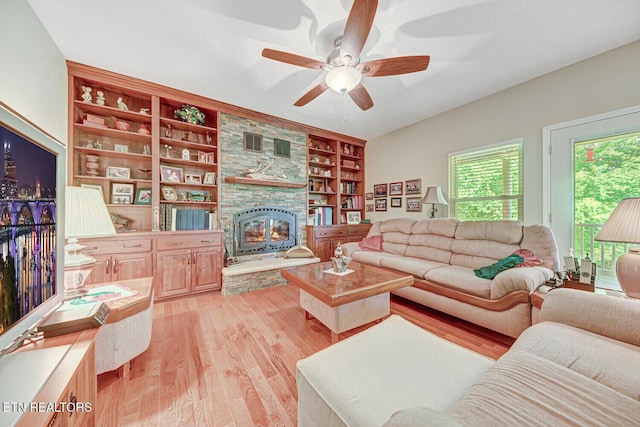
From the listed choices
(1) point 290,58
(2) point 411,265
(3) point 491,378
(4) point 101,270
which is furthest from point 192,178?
(3) point 491,378

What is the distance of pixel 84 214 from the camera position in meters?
1.27

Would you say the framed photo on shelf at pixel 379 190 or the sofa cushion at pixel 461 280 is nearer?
the sofa cushion at pixel 461 280

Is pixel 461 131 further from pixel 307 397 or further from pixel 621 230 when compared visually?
pixel 307 397

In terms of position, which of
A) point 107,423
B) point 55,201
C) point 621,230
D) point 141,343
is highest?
point 55,201

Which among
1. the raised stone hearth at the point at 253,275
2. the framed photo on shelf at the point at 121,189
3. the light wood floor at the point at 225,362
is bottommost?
the light wood floor at the point at 225,362

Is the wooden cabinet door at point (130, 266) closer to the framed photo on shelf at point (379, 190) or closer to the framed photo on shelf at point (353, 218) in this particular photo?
the framed photo on shelf at point (353, 218)

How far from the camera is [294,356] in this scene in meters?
1.68

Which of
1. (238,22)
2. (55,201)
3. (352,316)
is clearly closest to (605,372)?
(352,316)

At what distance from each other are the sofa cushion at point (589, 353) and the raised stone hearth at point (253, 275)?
273cm

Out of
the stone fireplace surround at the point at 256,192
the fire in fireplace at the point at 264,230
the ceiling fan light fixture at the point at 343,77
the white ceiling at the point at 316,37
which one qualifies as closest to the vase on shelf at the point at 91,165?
the white ceiling at the point at 316,37

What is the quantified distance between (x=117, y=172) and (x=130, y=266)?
1.19 meters

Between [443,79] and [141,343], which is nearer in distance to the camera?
[141,343]

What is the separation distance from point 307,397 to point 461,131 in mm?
3685

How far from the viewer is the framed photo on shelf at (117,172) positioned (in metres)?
2.68
